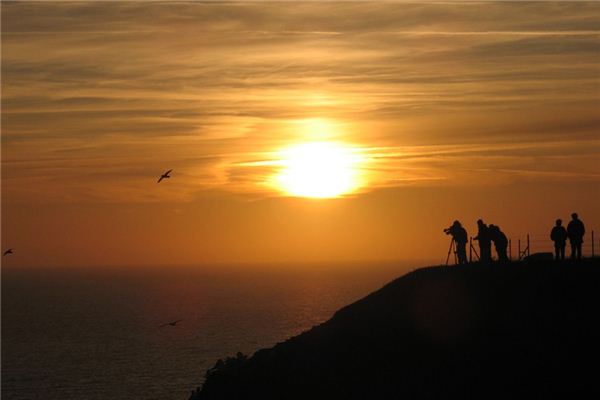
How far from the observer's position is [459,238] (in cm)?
5341

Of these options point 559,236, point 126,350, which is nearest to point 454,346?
point 559,236

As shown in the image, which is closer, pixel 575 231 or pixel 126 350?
pixel 575 231

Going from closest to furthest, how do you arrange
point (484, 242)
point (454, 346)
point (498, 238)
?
point (454, 346) → point (498, 238) → point (484, 242)

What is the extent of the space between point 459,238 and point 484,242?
1.42m

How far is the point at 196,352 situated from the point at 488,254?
8519 centimetres

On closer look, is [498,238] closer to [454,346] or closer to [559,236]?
[559,236]

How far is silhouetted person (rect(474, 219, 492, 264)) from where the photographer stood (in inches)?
2061

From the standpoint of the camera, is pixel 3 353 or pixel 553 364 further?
pixel 3 353

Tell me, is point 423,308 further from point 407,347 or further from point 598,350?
point 598,350

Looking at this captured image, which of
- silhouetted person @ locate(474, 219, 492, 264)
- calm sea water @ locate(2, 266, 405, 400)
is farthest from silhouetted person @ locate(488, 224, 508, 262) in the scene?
calm sea water @ locate(2, 266, 405, 400)

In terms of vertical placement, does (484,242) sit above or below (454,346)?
above

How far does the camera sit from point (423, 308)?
5038 cm

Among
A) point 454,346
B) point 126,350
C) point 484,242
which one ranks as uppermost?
point 484,242

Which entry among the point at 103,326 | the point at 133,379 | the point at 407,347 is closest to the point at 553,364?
the point at 407,347
